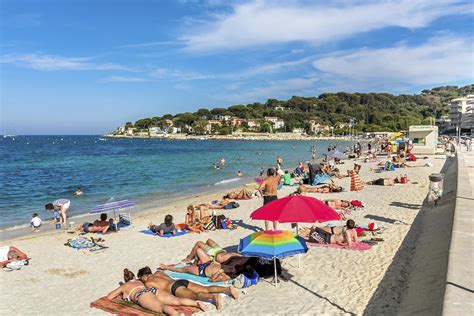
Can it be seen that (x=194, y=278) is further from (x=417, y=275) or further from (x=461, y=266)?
(x=461, y=266)

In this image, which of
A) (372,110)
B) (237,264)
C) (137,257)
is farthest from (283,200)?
(372,110)

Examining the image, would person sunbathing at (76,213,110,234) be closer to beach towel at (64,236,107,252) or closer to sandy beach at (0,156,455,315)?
sandy beach at (0,156,455,315)

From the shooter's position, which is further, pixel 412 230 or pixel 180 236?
pixel 180 236

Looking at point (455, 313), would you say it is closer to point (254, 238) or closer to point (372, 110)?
point (254, 238)

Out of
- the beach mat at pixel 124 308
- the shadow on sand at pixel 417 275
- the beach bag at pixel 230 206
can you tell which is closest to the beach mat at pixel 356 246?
the shadow on sand at pixel 417 275

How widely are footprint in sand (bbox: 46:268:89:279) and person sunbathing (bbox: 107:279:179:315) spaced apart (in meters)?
2.00

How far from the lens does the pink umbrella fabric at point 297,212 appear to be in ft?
21.2

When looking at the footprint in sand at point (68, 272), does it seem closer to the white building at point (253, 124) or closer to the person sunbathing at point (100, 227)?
the person sunbathing at point (100, 227)

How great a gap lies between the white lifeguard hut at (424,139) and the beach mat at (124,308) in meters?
32.9

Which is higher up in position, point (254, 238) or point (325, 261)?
point (254, 238)

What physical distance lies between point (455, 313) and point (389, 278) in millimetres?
2639

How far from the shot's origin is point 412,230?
9656mm

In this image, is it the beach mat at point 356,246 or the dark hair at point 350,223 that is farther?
the dark hair at point 350,223

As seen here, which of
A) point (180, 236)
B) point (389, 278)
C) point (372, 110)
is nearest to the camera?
point (389, 278)
